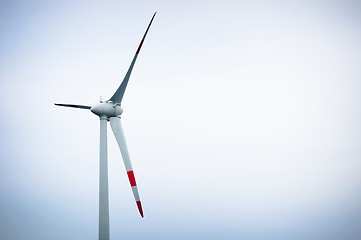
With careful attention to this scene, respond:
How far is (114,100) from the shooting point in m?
30.8

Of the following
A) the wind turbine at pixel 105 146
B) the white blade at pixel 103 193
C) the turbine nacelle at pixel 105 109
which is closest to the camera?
the white blade at pixel 103 193

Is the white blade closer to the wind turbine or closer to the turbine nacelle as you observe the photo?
the wind turbine

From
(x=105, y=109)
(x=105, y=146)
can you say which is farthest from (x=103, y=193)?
(x=105, y=109)

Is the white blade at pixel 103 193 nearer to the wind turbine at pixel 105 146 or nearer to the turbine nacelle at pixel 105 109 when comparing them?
the wind turbine at pixel 105 146

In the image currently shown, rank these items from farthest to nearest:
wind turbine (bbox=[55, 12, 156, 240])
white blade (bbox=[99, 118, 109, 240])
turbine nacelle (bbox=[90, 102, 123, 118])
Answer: turbine nacelle (bbox=[90, 102, 123, 118]) < wind turbine (bbox=[55, 12, 156, 240]) < white blade (bbox=[99, 118, 109, 240])

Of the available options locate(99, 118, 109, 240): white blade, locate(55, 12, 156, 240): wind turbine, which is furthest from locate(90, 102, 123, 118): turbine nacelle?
locate(99, 118, 109, 240): white blade

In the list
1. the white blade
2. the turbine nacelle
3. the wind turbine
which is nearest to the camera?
the white blade

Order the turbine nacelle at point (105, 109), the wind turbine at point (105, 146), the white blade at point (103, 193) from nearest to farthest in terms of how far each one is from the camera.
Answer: the white blade at point (103, 193) < the wind turbine at point (105, 146) < the turbine nacelle at point (105, 109)

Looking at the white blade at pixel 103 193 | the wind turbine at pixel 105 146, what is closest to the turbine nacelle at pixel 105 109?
the wind turbine at pixel 105 146

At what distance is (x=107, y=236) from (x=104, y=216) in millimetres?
1585

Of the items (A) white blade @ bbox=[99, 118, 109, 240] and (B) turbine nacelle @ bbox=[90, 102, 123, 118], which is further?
(B) turbine nacelle @ bbox=[90, 102, 123, 118]

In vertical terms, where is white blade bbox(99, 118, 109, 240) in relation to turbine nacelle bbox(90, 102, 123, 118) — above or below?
below

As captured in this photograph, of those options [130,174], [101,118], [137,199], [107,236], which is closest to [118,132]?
[101,118]

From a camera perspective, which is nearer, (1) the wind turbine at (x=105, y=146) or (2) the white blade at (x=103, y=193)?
(2) the white blade at (x=103, y=193)
